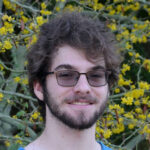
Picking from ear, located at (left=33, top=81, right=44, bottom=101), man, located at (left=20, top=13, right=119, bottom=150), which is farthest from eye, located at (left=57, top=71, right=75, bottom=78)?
ear, located at (left=33, top=81, right=44, bottom=101)

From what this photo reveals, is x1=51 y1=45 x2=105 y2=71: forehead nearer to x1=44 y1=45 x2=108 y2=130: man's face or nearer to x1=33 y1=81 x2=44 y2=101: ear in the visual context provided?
x1=44 y1=45 x2=108 y2=130: man's face

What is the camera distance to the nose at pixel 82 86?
177 centimetres

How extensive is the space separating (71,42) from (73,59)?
111 millimetres

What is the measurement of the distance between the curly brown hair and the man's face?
5 cm

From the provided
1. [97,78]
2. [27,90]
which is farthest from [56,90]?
[27,90]

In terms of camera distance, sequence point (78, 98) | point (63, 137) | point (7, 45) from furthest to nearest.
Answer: point (7, 45), point (63, 137), point (78, 98)

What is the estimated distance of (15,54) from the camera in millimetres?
4188

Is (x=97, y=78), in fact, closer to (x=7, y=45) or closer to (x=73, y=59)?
(x=73, y=59)

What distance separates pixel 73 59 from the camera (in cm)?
182

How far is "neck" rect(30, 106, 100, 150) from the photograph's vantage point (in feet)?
6.08

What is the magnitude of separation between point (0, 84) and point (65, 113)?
2.21 m

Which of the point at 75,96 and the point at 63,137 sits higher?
the point at 75,96

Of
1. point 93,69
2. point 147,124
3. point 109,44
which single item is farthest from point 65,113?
point 147,124

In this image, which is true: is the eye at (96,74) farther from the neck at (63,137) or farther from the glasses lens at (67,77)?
the neck at (63,137)
